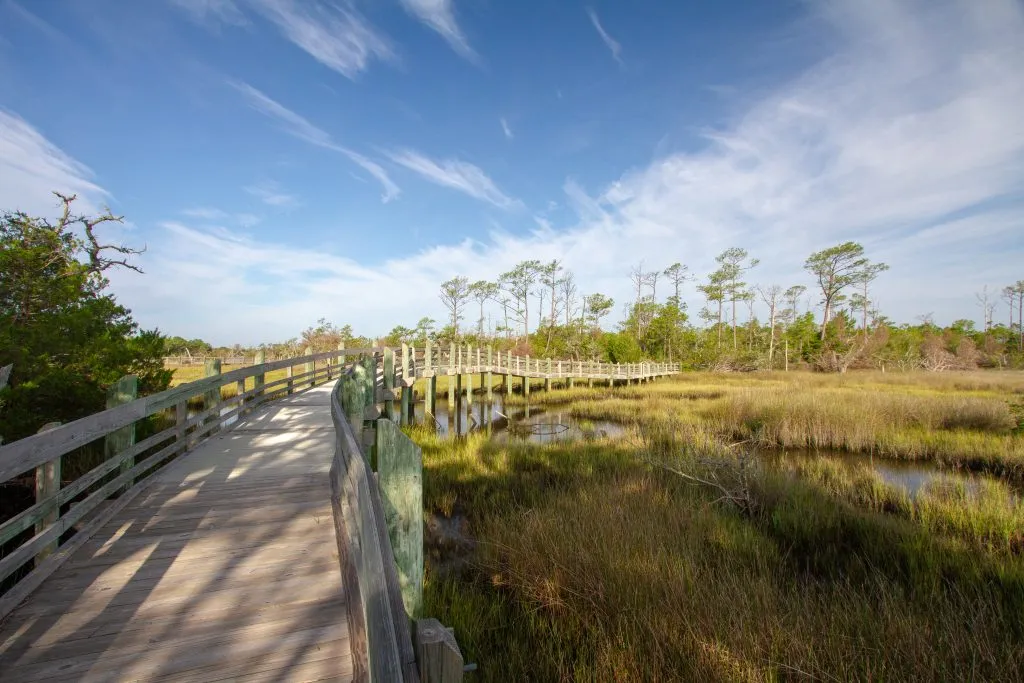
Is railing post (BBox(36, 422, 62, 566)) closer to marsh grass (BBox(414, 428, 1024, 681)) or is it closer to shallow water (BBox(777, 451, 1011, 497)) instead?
marsh grass (BBox(414, 428, 1024, 681))

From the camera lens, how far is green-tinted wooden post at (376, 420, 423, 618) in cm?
225

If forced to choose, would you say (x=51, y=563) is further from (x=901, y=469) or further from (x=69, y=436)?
(x=901, y=469)

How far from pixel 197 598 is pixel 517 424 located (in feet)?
45.7

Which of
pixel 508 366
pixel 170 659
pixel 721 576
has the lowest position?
pixel 721 576

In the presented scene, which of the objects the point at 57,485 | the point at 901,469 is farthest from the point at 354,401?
the point at 901,469

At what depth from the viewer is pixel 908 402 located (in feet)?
46.5

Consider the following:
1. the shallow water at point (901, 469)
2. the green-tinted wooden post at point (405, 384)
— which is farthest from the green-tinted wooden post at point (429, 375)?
the shallow water at point (901, 469)

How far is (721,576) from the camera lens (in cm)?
384

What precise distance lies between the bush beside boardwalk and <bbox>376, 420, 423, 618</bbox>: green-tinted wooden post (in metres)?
1.57

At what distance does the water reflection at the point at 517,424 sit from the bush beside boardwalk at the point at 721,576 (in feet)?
15.2

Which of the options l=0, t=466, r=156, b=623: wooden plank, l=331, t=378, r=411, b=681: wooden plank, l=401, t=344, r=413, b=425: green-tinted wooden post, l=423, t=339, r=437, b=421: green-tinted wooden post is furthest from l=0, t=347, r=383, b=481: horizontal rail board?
l=423, t=339, r=437, b=421: green-tinted wooden post

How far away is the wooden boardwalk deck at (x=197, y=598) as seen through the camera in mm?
1996

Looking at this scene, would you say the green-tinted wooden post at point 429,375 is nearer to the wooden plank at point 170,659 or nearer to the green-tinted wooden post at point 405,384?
the green-tinted wooden post at point 405,384

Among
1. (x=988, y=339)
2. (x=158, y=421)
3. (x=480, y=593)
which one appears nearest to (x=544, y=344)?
(x=158, y=421)
